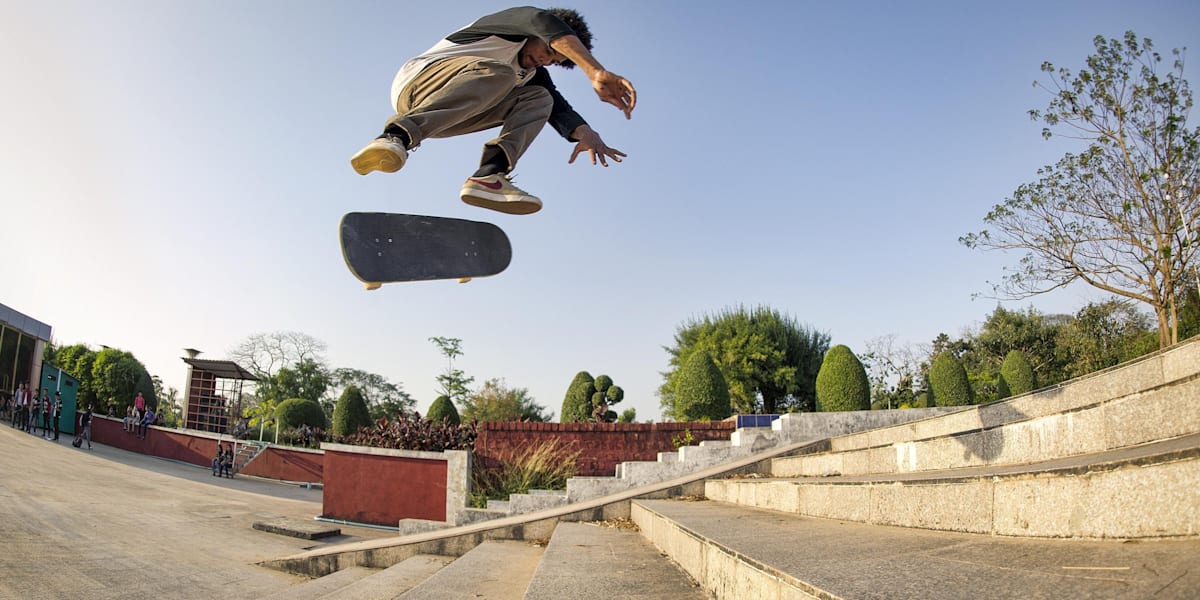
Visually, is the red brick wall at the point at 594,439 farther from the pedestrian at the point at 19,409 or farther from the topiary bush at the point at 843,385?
the pedestrian at the point at 19,409

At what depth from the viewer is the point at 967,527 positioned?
1944mm

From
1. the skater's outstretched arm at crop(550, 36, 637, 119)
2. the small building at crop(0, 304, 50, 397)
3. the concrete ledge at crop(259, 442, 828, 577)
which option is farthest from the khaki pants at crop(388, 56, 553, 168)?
the small building at crop(0, 304, 50, 397)

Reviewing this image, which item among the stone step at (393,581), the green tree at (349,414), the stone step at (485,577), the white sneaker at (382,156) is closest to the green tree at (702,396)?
the stone step at (393,581)

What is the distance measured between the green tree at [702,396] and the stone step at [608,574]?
7.43 m

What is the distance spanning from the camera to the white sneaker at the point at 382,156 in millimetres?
2498

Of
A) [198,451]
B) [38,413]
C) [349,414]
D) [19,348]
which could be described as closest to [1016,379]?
[349,414]

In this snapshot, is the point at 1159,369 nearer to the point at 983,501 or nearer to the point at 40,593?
the point at 983,501

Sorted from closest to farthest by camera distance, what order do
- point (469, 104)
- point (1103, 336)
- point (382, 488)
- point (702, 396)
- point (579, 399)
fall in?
point (469, 104) < point (382, 488) < point (702, 396) < point (579, 399) < point (1103, 336)

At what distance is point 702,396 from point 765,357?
9131mm

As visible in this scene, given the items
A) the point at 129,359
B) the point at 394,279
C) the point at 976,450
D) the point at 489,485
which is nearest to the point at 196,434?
the point at 129,359

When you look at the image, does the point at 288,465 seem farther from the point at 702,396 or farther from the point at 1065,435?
the point at 1065,435

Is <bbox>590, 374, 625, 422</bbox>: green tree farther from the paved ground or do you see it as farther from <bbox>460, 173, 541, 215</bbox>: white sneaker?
<bbox>460, 173, 541, 215</bbox>: white sneaker

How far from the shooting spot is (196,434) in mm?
21766

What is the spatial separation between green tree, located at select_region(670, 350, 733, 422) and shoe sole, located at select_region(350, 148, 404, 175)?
909 centimetres
